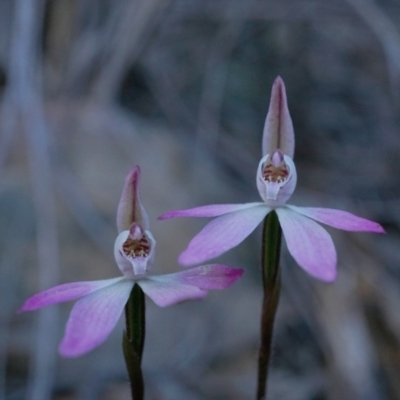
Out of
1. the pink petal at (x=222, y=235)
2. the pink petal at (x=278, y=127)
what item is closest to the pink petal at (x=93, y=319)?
the pink petal at (x=222, y=235)

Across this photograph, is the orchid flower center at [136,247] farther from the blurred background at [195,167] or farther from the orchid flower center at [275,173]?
the blurred background at [195,167]

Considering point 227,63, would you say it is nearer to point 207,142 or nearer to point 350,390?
point 207,142

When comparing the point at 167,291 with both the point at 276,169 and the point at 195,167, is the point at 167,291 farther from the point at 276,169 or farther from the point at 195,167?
the point at 195,167

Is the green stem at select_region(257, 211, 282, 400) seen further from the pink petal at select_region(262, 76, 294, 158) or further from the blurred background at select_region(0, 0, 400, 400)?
the blurred background at select_region(0, 0, 400, 400)

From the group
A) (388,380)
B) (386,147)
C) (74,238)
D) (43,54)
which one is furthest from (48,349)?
(386,147)

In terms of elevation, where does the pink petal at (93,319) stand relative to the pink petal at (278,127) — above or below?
below

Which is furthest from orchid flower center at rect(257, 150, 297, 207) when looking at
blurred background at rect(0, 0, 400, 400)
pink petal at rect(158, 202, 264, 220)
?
blurred background at rect(0, 0, 400, 400)
